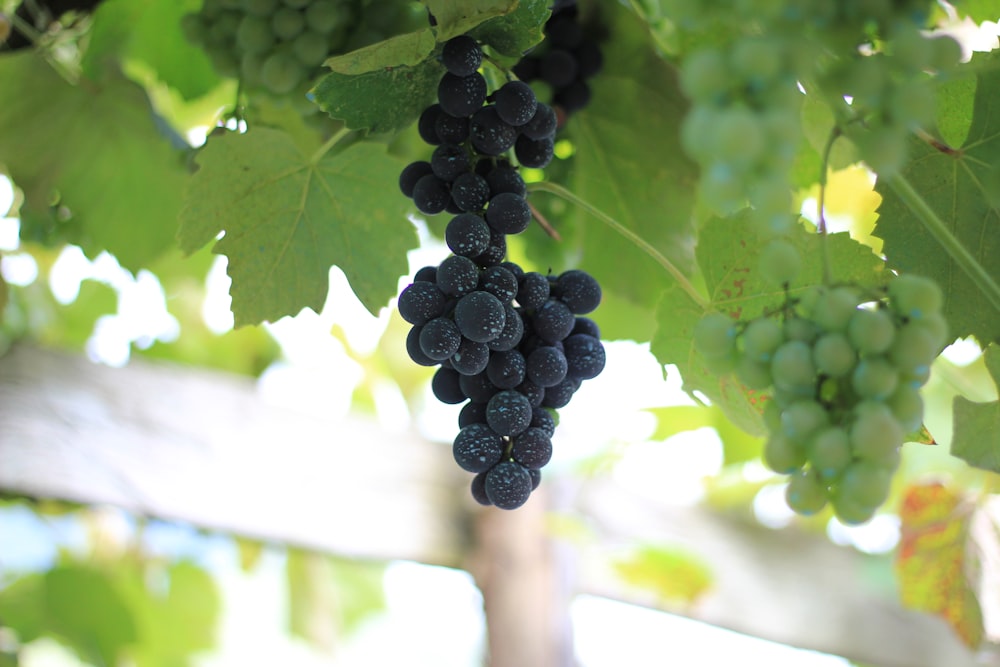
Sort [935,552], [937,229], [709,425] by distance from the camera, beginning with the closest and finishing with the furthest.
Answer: [937,229] < [935,552] < [709,425]

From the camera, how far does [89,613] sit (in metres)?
1.27

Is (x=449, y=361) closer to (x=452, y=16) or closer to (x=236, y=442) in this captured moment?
(x=452, y=16)

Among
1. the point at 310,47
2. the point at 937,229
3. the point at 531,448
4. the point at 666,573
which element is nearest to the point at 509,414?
the point at 531,448

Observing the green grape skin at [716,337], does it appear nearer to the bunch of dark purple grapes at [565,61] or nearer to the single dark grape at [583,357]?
the single dark grape at [583,357]

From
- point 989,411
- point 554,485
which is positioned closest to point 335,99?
point 989,411

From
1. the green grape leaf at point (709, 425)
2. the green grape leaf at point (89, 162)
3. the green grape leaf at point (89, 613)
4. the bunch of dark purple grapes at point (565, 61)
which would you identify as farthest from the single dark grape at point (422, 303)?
the green grape leaf at point (89, 613)

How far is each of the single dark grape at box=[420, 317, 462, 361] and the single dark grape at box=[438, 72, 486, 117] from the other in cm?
13

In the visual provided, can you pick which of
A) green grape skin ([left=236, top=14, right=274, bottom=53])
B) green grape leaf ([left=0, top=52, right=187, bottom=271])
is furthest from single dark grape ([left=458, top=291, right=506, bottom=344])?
green grape leaf ([left=0, top=52, right=187, bottom=271])

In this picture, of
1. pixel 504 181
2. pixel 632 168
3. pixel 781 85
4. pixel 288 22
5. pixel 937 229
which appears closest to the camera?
pixel 781 85

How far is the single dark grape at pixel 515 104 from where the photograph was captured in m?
0.50

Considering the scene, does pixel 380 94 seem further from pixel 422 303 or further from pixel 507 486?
pixel 507 486

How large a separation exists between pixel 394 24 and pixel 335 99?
0.17 m

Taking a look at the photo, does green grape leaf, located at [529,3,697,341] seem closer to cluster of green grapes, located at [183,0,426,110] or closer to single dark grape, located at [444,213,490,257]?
cluster of green grapes, located at [183,0,426,110]

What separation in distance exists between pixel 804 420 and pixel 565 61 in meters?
0.48
